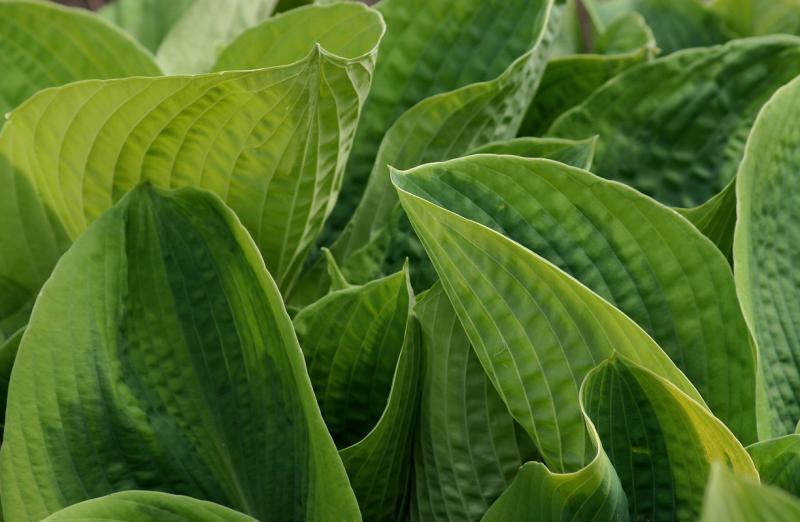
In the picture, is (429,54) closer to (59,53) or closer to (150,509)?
(59,53)

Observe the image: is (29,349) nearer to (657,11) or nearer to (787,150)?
(787,150)

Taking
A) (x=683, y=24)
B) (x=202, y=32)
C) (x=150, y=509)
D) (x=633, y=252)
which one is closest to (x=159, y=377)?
(x=150, y=509)

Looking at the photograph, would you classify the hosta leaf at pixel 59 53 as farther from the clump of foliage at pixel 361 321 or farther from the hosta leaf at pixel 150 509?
the hosta leaf at pixel 150 509

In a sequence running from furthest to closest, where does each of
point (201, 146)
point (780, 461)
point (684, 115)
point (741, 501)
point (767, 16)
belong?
point (767, 16) → point (684, 115) → point (201, 146) → point (780, 461) → point (741, 501)

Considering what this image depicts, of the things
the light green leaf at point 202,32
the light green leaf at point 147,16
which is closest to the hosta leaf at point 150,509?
the light green leaf at point 202,32

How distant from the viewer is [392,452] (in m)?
0.45

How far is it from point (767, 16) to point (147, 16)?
17.6 inches

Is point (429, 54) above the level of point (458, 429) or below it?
above

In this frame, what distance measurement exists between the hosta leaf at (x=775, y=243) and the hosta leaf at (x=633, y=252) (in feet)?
0.05

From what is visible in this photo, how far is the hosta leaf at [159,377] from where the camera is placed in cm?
42

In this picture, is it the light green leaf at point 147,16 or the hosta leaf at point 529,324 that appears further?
the light green leaf at point 147,16

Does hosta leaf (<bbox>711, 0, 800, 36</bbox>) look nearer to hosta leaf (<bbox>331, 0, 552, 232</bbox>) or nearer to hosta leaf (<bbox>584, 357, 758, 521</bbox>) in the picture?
hosta leaf (<bbox>331, 0, 552, 232</bbox>)

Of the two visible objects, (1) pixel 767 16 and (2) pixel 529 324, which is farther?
(1) pixel 767 16

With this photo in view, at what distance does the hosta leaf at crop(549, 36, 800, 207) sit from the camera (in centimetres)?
57
